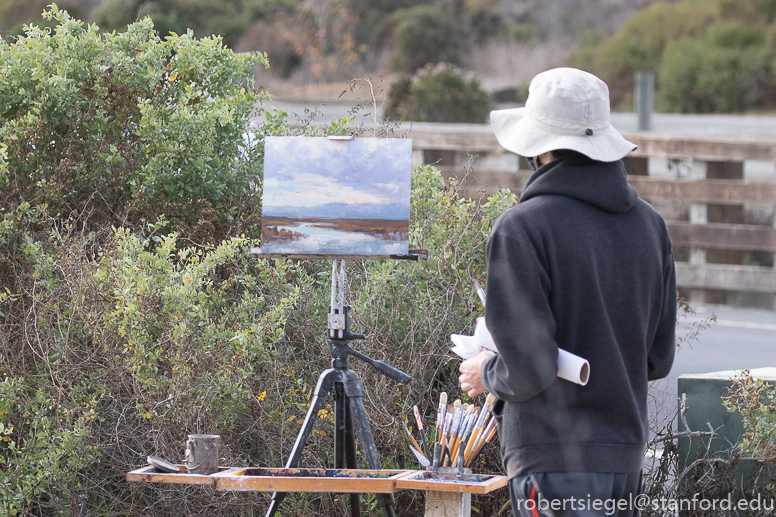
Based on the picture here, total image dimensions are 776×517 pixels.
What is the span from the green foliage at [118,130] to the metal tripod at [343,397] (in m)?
1.64

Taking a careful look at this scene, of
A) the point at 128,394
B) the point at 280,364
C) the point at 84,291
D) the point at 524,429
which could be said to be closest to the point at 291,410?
the point at 280,364

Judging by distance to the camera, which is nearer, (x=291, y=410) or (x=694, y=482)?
(x=694, y=482)

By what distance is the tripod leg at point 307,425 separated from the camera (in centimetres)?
313

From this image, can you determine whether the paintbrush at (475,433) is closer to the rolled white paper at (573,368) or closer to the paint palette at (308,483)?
the paint palette at (308,483)

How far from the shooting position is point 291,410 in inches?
159

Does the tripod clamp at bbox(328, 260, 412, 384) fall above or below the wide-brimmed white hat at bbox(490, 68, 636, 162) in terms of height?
below

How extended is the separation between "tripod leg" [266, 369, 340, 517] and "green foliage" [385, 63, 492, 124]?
1240cm

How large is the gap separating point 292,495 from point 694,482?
163 cm

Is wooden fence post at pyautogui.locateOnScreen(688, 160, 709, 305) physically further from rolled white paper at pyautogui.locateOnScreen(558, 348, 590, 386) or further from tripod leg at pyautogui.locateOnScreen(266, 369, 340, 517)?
rolled white paper at pyautogui.locateOnScreen(558, 348, 590, 386)

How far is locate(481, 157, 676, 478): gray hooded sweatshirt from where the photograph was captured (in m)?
2.28

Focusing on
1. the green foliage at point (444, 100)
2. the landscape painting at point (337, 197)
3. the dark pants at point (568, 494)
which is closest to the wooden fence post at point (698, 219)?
the green foliage at point (444, 100)

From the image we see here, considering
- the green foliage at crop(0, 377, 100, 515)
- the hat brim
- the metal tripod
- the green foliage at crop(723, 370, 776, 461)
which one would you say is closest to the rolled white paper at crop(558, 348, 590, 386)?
the hat brim

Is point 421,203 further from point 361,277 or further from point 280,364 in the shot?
point 280,364

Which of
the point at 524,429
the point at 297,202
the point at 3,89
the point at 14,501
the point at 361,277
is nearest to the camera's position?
the point at 524,429
